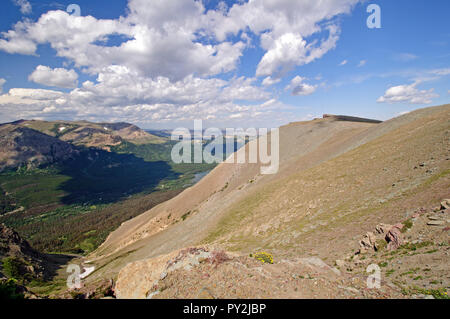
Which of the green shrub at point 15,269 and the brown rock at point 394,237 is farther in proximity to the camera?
the green shrub at point 15,269

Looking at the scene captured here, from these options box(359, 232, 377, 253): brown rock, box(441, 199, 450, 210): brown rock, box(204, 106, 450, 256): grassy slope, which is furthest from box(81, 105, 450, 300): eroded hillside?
box(441, 199, 450, 210): brown rock

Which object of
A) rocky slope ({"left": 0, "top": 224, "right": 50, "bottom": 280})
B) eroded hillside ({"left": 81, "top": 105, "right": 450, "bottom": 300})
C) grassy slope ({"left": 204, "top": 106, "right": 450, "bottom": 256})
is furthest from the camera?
rocky slope ({"left": 0, "top": 224, "right": 50, "bottom": 280})

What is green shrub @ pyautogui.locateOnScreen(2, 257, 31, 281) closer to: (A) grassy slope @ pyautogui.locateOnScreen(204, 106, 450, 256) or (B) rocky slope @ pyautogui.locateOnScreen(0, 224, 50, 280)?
(B) rocky slope @ pyautogui.locateOnScreen(0, 224, 50, 280)

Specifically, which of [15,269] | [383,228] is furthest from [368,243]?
[15,269]

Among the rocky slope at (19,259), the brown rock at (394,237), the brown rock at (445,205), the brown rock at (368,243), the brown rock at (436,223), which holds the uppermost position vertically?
the brown rock at (445,205)

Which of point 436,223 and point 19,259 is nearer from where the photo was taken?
point 436,223

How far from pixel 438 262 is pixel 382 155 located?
28139 mm

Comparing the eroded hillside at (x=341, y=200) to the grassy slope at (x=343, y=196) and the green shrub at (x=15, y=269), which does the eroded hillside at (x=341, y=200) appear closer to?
the grassy slope at (x=343, y=196)

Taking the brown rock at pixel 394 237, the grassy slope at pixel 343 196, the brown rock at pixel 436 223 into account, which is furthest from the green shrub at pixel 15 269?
the brown rock at pixel 436 223

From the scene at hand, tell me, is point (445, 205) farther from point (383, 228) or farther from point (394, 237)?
point (394, 237)

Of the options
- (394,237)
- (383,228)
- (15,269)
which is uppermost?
(383,228)
